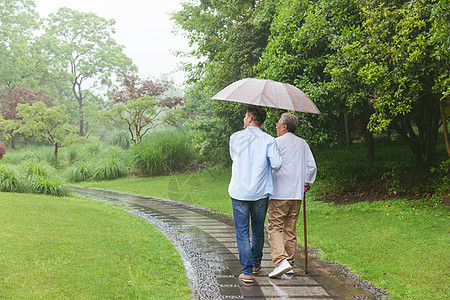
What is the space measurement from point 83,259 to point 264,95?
255cm

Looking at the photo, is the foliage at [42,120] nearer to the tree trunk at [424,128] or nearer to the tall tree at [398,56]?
the tree trunk at [424,128]

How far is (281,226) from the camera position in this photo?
4113mm

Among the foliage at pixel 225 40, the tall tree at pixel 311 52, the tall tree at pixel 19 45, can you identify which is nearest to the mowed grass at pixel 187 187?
the foliage at pixel 225 40

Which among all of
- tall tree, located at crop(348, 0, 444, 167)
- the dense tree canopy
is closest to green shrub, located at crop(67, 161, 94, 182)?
the dense tree canopy

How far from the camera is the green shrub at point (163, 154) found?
51.7 feet

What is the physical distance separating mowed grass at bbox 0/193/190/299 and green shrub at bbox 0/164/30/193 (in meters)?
3.28

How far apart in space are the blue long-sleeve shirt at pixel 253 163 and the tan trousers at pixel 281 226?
1.11 feet

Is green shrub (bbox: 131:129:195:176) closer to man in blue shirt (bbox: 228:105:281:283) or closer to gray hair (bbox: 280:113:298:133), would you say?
gray hair (bbox: 280:113:298:133)

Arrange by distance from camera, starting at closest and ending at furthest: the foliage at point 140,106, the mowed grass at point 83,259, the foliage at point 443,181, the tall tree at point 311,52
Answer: the mowed grass at point 83,259 → the foliage at point 443,181 → the tall tree at point 311,52 → the foliage at point 140,106

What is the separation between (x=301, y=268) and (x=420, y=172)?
5.55 metres

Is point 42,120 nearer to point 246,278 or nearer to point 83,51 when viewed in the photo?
point 83,51

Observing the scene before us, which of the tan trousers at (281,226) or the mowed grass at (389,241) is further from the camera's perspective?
the tan trousers at (281,226)

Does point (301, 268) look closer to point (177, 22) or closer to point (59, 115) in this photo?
point (177, 22)

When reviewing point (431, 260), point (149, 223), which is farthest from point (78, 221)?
point (431, 260)
